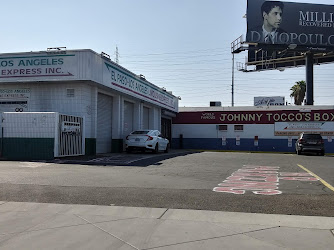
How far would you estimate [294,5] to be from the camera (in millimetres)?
32875

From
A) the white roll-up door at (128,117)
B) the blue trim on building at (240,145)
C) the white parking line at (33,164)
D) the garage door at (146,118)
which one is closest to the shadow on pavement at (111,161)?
the white parking line at (33,164)

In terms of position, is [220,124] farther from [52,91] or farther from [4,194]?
[4,194]

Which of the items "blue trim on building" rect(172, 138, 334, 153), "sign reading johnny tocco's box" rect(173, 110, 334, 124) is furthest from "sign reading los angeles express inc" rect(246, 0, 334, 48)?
"blue trim on building" rect(172, 138, 334, 153)

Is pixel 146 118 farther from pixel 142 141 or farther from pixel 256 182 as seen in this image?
pixel 256 182

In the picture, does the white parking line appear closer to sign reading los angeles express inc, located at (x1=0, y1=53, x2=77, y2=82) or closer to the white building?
the white building

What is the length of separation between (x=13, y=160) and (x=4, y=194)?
7588 mm

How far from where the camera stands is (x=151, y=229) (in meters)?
5.46

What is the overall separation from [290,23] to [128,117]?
18.4 meters

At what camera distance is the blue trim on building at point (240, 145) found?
32.0 metres

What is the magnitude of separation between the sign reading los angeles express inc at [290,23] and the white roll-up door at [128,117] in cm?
1386

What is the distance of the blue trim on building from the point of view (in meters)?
32.0

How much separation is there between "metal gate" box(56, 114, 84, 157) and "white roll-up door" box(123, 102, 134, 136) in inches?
250

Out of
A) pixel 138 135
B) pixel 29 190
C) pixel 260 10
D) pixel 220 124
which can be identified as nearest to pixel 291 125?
pixel 220 124

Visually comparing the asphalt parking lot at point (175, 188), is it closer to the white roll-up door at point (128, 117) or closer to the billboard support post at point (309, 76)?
the white roll-up door at point (128, 117)
